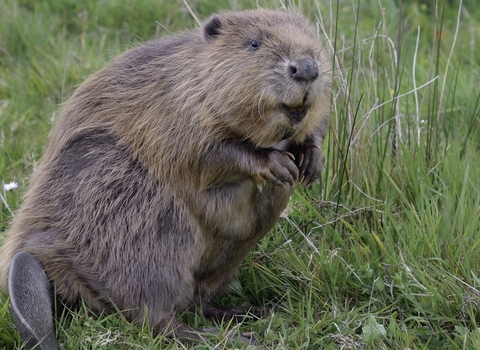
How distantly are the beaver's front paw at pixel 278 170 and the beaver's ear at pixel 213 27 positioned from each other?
50 centimetres

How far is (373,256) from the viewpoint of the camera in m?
3.48

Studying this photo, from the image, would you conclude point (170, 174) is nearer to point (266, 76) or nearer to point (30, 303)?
point (266, 76)

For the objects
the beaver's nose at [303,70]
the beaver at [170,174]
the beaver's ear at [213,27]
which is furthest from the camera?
the beaver's ear at [213,27]

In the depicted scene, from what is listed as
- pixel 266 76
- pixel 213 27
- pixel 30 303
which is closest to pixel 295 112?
pixel 266 76

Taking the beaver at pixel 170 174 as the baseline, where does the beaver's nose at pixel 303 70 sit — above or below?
above

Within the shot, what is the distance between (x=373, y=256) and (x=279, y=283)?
394 millimetres

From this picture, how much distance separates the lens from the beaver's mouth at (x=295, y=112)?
117 inches

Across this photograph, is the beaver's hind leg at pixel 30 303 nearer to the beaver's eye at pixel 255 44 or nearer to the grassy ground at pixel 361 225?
the grassy ground at pixel 361 225

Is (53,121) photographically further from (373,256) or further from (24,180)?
(373,256)

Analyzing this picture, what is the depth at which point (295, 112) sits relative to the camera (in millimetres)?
3010

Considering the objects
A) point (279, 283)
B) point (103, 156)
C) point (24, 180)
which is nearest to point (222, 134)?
point (103, 156)

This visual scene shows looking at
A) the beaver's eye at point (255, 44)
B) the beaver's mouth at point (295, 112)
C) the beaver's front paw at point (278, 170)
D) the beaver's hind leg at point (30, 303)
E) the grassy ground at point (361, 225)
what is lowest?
the grassy ground at point (361, 225)

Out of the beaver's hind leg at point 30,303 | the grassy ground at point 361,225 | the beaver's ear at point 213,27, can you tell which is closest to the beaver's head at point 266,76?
the beaver's ear at point 213,27

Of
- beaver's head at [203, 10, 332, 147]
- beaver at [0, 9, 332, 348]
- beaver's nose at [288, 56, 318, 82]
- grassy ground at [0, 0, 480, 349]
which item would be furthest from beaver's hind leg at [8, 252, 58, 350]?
beaver's nose at [288, 56, 318, 82]
